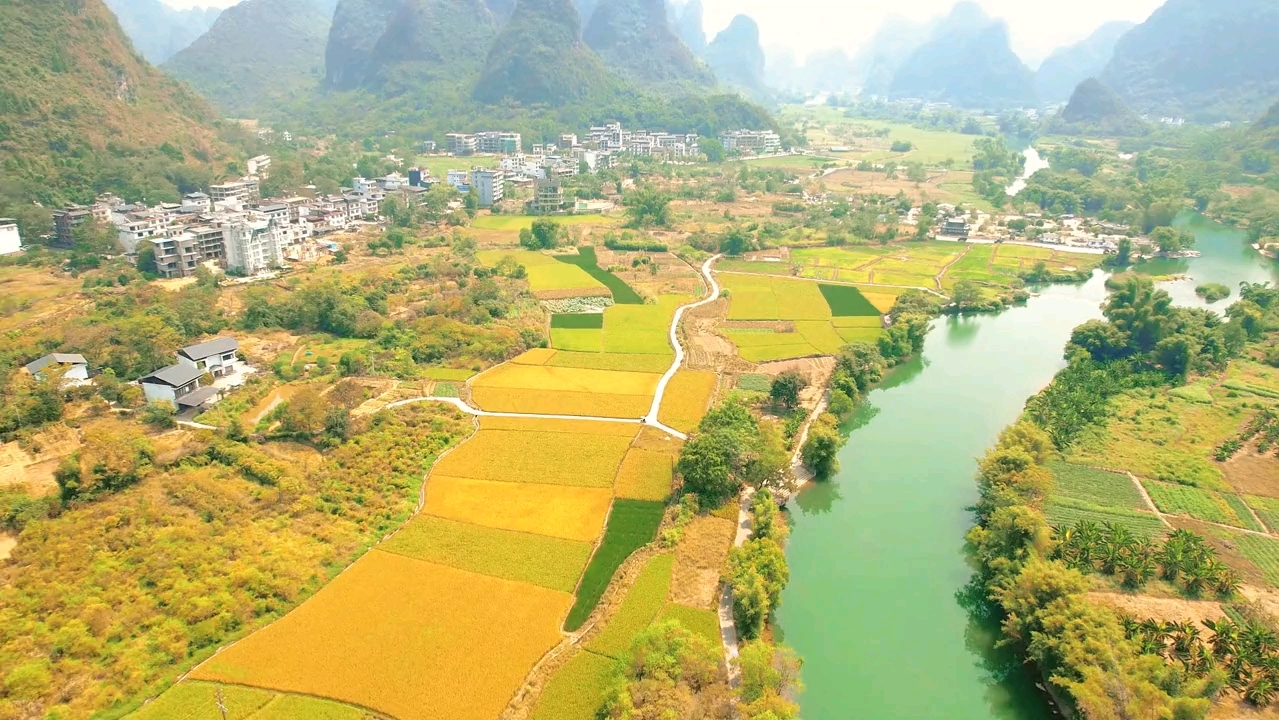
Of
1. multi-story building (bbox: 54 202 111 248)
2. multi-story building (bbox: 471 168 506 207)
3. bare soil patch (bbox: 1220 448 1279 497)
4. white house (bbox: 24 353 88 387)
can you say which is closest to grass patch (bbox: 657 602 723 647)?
bare soil patch (bbox: 1220 448 1279 497)

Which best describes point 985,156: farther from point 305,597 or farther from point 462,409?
point 305,597

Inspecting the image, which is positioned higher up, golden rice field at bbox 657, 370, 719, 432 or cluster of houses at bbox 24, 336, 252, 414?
Result: cluster of houses at bbox 24, 336, 252, 414

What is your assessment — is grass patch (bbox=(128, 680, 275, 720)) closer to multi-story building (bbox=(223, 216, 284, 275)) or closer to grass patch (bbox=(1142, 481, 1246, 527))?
grass patch (bbox=(1142, 481, 1246, 527))

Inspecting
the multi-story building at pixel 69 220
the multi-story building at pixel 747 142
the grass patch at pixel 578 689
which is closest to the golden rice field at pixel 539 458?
the grass patch at pixel 578 689

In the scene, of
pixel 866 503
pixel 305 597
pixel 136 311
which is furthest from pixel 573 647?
pixel 136 311

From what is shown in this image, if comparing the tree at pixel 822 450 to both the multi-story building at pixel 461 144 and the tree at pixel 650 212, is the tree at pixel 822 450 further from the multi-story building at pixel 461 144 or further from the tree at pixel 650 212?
the multi-story building at pixel 461 144

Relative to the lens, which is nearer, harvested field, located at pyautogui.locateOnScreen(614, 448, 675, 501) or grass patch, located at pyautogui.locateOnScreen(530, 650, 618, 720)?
grass patch, located at pyautogui.locateOnScreen(530, 650, 618, 720)
